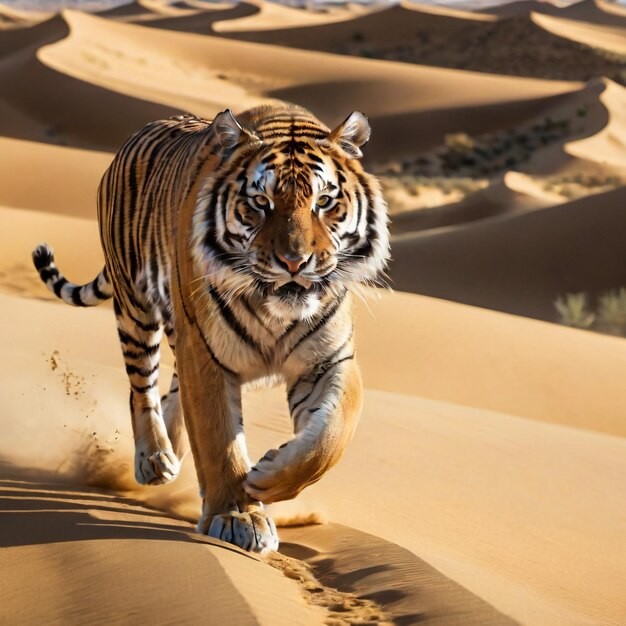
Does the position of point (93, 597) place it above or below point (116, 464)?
above

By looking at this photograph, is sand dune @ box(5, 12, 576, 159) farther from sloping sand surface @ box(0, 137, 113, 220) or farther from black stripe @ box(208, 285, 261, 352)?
black stripe @ box(208, 285, 261, 352)

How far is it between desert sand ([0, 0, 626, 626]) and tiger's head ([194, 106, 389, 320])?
953 millimetres

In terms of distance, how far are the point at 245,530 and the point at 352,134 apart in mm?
1509

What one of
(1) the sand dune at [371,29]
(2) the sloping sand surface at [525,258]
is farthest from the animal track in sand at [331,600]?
(1) the sand dune at [371,29]

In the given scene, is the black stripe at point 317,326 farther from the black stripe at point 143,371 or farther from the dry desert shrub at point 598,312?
the dry desert shrub at point 598,312

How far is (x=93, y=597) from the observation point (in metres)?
3.20

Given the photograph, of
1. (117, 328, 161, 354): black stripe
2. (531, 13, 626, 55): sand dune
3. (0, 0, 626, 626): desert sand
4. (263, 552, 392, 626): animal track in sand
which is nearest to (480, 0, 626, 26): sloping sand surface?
(531, 13, 626, 55): sand dune

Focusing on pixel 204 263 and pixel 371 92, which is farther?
pixel 371 92

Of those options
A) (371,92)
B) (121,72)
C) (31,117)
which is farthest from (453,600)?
(121,72)

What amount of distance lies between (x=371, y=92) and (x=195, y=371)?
3102 centimetres

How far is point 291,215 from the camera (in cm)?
372

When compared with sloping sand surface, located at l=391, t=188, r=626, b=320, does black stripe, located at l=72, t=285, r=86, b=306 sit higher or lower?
higher

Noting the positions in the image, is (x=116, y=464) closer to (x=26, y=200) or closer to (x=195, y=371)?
(x=195, y=371)

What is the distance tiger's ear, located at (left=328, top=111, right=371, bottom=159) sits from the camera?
4.06m
